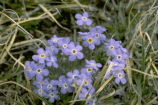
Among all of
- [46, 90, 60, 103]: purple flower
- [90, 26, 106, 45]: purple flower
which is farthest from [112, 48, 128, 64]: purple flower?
[46, 90, 60, 103]: purple flower

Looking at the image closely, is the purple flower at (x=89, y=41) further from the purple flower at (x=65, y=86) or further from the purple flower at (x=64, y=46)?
the purple flower at (x=65, y=86)

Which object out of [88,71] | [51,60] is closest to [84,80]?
[88,71]

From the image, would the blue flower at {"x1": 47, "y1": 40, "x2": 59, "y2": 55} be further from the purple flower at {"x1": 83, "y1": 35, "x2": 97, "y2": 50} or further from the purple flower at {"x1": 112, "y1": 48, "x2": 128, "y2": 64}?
the purple flower at {"x1": 112, "y1": 48, "x2": 128, "y2": 64}

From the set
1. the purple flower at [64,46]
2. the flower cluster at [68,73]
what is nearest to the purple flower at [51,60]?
the flower cluster at [68,73]

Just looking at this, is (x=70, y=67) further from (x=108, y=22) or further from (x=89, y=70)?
(x=108, y=22)

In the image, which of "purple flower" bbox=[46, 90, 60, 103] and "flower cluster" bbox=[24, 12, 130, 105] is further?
"purple flower" bbox=[46, 90, 60, 103]

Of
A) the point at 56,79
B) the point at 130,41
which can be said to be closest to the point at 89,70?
the point at 56,79

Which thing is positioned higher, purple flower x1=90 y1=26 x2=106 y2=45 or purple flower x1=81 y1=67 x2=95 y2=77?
purple flower x1=90 y1=26 x2=106 y2=45

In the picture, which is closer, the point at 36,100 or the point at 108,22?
the point at 36,100

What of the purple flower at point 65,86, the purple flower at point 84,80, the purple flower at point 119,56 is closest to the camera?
the purple flower at point 84,80

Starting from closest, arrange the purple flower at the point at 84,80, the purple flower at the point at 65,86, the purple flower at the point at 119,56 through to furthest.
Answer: the purple flower at the point at 84,80 → the purple flower at the point at 65,86 → the purple flower at the point at 119,56

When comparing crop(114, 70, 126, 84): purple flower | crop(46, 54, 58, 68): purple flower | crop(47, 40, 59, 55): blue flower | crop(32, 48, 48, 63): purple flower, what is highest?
crop(47, 40, 59, 55): blue flower
